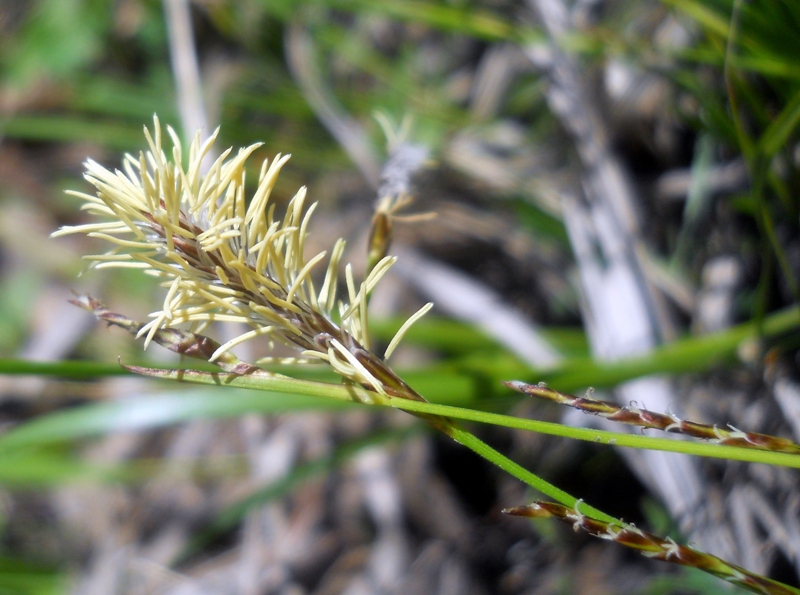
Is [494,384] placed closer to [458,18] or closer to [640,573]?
[640,573]

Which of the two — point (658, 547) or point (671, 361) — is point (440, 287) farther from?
point (658, 547)

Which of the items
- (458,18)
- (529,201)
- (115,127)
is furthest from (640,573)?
(115,127)

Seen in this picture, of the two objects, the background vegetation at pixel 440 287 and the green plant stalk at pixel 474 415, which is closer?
the green plant stalk at pixel 474 415

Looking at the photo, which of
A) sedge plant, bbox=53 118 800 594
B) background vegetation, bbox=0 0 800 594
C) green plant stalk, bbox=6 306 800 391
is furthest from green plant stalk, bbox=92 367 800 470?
green plant stalk, bbox=6 306 800 391

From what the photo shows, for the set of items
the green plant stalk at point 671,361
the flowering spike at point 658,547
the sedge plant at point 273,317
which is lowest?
the green plant stalk at point 671,361

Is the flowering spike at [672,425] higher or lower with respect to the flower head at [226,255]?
lower

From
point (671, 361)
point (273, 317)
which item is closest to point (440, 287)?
point (671, 361)

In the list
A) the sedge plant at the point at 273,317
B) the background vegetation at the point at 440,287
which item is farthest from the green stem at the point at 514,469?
the background vegetation at the point at 440,287

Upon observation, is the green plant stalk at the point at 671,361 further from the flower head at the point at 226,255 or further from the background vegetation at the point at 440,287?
the flower head at the point at 226,255
